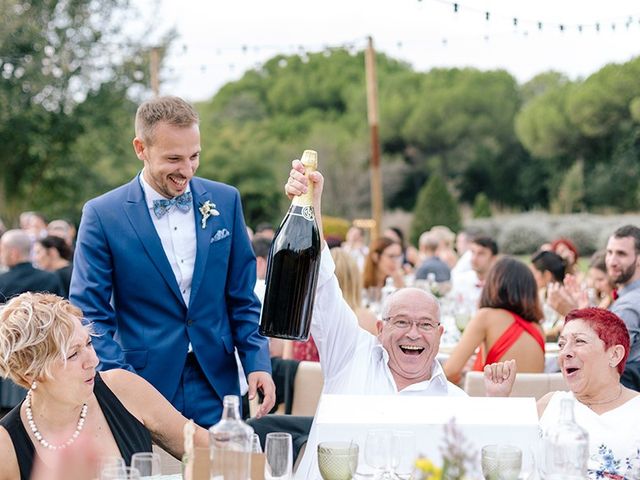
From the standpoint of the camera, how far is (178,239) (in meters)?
3.63

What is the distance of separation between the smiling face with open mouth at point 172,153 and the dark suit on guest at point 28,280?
5171mm

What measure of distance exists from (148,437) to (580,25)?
662cm

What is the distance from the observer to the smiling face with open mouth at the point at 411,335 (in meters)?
3.69

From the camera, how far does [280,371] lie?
535 centimetres

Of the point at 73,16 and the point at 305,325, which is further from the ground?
the point at 73,16

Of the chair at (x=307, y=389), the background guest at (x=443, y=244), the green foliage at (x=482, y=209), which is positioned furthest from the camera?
the green foliage at (x=482, y=209)

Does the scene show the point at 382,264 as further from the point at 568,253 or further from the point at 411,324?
the point at 411,324

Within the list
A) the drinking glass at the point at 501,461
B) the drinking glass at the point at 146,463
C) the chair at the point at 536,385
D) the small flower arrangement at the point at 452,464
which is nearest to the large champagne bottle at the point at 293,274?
the drinking glass at the point at 146,463

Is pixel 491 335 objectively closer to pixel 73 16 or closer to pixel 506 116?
pixel 73 16

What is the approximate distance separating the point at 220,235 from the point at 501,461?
1611mm

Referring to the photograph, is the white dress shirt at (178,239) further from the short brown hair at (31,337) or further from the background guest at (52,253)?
the background guest at (52,253)

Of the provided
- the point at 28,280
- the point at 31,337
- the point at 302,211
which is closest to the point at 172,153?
the point at 302,211

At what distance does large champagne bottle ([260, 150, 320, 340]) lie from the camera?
2.75m

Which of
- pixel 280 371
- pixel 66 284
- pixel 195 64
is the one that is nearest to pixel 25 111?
pixel 195 64
